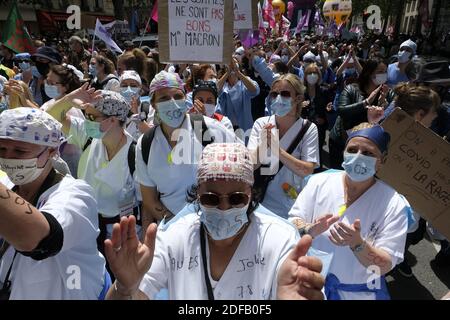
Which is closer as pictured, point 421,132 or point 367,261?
point 367,261

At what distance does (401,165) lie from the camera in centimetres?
240

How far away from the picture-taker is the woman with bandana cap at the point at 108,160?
3029 mm

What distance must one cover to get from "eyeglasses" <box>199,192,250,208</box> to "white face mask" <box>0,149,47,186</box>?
2.63 feet

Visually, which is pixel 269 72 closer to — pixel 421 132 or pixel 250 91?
pixel 250 91

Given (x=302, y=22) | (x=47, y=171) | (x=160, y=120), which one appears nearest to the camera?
(x=47, y=171)

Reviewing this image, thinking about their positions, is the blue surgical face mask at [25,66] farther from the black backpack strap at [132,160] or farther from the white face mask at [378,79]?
the white face mask at [378,79]

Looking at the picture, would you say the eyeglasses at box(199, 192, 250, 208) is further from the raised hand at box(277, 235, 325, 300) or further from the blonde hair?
the blonde hair

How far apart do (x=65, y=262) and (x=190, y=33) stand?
2.81 metres

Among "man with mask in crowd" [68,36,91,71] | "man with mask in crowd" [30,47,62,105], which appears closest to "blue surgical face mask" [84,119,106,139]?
"man with mask in crowd" [30,47,62,105]

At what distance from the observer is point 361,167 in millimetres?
2342

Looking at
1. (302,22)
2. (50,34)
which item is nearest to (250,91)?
(302,22)

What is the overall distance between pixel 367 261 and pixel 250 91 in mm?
3801

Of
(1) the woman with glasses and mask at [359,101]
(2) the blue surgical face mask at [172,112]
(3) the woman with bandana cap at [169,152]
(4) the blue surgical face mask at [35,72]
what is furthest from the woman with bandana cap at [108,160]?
(4) the blue surgical face mask at [35,72]

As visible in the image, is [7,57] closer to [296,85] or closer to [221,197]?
[296,85]
